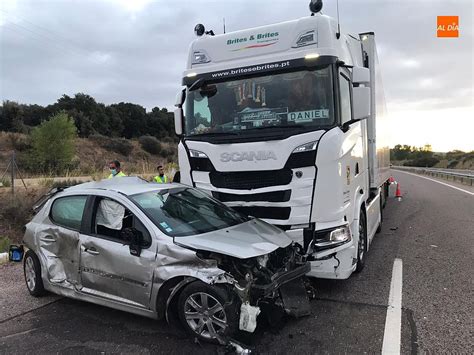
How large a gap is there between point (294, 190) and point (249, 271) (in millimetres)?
1446

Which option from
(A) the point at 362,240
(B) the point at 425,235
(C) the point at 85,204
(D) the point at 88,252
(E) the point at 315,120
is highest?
(E) the point at 315,120

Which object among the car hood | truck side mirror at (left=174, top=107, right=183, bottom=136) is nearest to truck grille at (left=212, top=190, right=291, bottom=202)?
the car hood

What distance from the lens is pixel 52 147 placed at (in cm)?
2983

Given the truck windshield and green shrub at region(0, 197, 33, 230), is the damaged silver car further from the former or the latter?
green shrub at region(0, 197, 33, 230)

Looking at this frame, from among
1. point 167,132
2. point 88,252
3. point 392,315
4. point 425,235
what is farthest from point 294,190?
point 167,132

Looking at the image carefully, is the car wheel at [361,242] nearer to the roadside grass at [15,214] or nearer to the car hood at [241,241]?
the car hood at [241,241]

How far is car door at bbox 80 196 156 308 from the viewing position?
4.05 m

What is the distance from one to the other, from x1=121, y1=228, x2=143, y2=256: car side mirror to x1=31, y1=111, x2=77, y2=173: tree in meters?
27.4

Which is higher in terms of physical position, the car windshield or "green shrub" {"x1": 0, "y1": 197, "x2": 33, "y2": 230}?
the car windshield

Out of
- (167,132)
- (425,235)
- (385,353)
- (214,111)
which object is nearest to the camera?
(385,353)

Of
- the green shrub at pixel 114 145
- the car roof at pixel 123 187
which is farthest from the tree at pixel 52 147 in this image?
the car roof at pixel 123 187

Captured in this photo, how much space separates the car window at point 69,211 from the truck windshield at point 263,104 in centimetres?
187

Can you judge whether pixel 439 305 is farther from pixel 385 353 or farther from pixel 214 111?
pixel 214 111

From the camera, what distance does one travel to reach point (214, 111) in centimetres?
570
